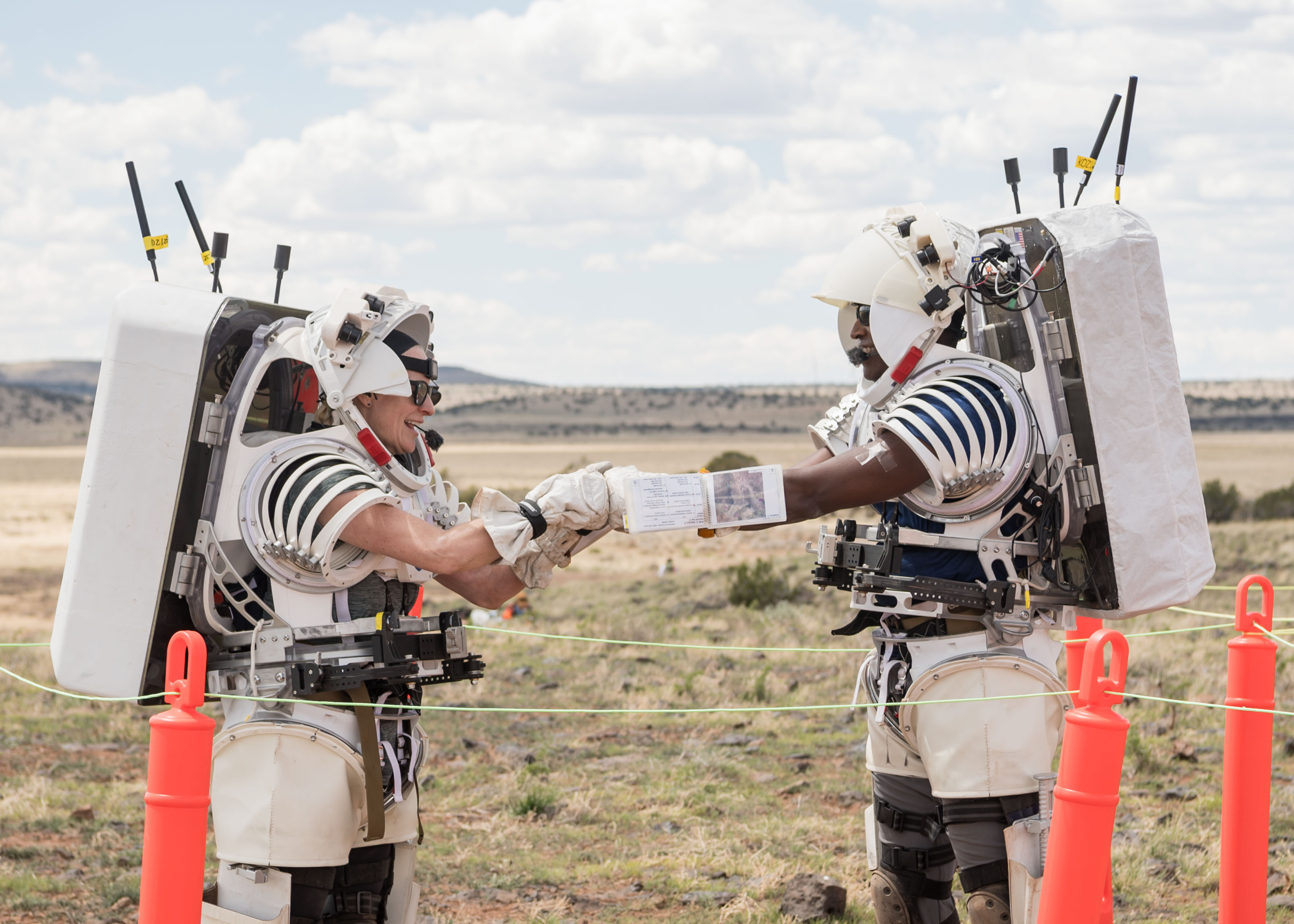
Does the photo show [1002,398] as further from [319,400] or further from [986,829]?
[319,400]

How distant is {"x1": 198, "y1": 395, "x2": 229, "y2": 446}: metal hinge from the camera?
169 inches

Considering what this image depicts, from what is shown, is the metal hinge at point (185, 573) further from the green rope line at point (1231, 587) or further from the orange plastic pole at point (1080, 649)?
the green rope line at point (1231, 587)

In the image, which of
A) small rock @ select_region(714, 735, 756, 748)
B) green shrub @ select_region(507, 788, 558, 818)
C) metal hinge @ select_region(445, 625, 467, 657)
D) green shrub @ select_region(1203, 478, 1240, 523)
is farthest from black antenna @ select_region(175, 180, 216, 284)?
green shrub @ select_region(1203, 478, 1240, 523)

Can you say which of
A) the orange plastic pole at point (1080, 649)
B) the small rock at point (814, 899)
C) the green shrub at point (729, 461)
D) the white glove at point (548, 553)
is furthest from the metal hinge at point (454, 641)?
the green shrub at point (729, 461)

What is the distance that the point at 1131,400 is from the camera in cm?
447

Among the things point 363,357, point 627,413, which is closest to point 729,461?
point 363,357

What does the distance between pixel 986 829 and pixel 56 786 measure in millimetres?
6987

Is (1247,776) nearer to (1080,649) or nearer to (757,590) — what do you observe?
(1080,649)

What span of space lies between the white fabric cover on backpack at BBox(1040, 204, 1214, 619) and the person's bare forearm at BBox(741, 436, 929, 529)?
0.69 metres

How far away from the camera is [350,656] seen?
14.1 feet

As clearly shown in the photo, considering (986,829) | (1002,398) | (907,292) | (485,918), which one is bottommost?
(485,918)

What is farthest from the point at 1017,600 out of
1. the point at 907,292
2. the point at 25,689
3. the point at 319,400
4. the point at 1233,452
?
the point at 1233,452

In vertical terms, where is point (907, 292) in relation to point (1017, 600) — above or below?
above

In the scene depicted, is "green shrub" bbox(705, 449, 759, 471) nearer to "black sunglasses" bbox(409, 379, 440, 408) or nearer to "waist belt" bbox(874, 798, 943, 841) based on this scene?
"waist belt" bbox(874, 798, 943, 841)
